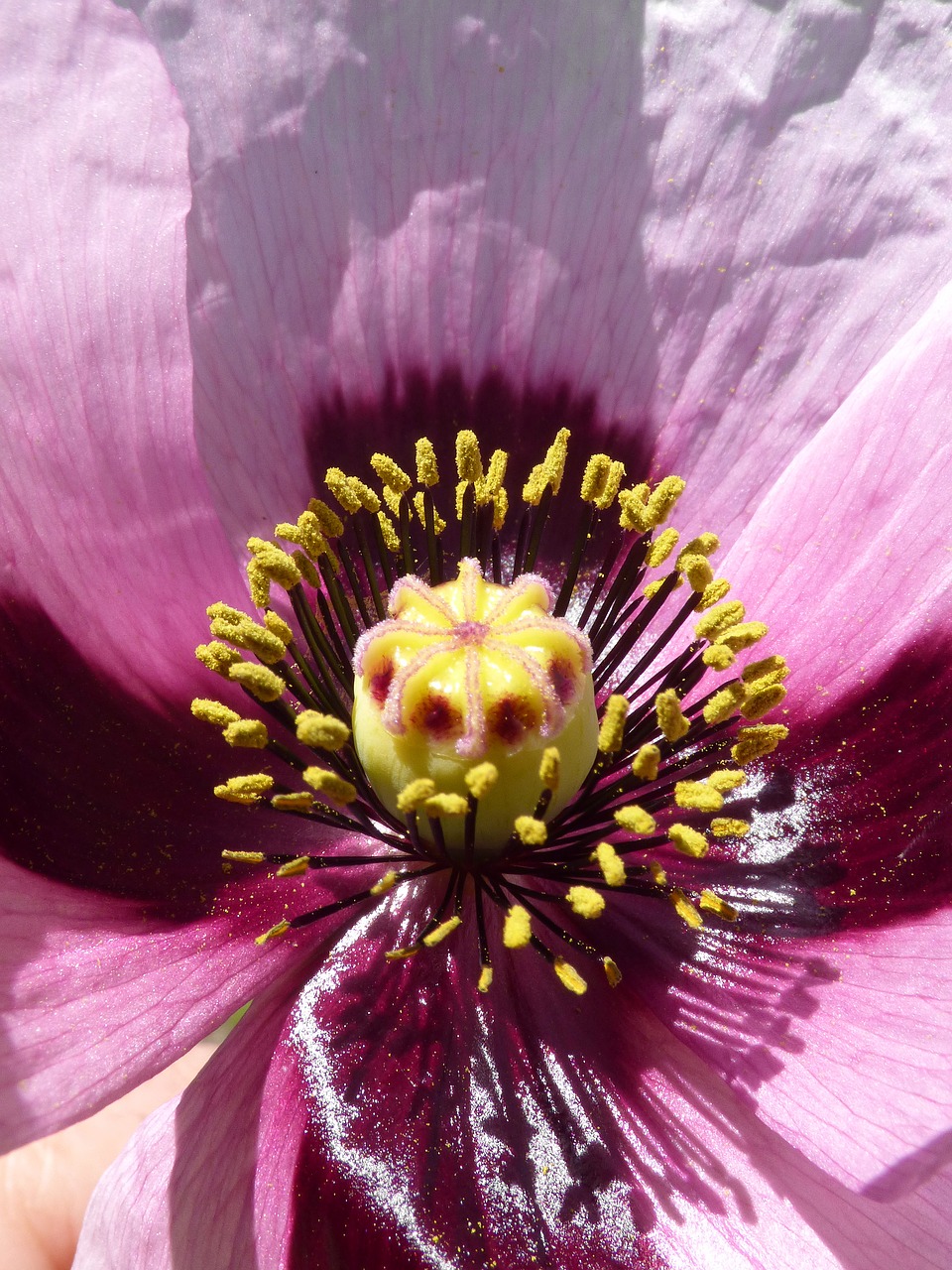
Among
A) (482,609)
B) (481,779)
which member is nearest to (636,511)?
(482,609)

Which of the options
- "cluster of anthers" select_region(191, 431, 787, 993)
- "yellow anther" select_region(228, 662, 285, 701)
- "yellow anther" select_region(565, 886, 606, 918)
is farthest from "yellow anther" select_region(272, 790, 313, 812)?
"yellow anther" select_region(565, 886, 606, 918)

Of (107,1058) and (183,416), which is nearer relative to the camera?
(107,1058)

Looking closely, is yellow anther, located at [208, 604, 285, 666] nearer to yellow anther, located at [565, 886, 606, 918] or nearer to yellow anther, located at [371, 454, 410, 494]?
yellow anther, located at [371, 454, 410, 494]

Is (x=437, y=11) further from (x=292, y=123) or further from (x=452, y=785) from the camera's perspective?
(x=452, y=785)

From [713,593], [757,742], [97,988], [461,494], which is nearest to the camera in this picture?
[97,988]

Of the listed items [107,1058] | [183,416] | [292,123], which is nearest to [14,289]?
[183,416]

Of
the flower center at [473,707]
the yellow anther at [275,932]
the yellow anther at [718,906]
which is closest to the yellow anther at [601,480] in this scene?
the flower center at [473,707]

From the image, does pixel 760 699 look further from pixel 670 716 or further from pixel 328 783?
pixel 328 783

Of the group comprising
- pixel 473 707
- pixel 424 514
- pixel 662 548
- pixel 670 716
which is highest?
pixel 662 548
